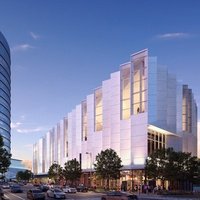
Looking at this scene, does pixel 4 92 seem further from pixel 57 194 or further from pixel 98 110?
pixel 57 194

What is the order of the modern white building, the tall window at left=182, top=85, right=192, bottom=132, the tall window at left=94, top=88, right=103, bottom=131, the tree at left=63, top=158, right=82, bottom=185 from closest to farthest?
1. the modern white building
2. the tall window at left=182, top=85, right=192, bottom=132
3. the tree at left=63, top=158, right=82, bottom=185
4. the tall window at left=94, top=88, right=103, bottom=131

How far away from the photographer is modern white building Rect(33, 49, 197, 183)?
344 ft

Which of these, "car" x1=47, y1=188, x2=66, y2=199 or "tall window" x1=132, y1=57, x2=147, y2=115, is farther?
"tall window" x1=132, y1=57, x2=147, y2=115

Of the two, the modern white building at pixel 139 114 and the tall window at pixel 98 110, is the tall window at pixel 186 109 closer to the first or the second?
the modern white building at pixel 139 114

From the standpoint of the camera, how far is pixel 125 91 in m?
114

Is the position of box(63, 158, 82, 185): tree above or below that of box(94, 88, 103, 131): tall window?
below

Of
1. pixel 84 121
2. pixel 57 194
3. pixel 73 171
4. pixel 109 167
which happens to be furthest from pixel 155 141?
pixel 57 194

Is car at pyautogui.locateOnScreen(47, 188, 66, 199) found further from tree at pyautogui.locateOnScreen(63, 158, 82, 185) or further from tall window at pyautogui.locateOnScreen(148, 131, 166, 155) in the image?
tree at pyautogui.locateOnScreen(63, 158, 82, 185)

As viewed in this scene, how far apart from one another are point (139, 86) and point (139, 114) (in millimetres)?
6754

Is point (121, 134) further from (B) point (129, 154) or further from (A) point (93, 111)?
(A) point (93, 111)

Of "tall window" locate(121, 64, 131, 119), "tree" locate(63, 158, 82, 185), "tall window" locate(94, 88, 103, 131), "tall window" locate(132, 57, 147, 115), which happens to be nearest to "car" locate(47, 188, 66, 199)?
"tall window" locate(132, 57, 147, 115)

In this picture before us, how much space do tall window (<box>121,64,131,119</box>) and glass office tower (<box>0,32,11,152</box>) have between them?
64.0 meters

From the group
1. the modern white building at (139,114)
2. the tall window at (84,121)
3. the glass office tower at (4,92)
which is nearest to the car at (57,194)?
the modern white building at (139,114)

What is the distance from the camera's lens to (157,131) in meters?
108
